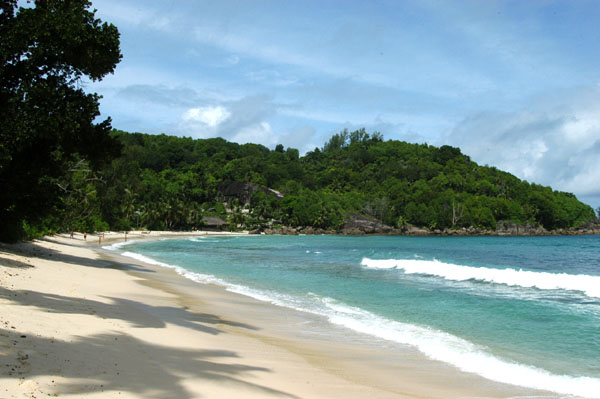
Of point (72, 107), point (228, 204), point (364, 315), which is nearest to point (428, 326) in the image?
point (364, 315)

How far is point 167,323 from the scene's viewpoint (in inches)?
376

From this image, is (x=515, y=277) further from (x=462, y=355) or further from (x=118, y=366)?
(x=118, y=366)

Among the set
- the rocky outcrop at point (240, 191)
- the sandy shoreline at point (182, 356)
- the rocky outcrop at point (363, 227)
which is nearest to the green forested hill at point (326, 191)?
the rocky outcrop at point (240, 191)

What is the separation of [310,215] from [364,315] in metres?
109

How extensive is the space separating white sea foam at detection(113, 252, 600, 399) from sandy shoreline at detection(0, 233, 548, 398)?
505 millimetres

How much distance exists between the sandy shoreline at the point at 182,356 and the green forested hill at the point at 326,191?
79429 mm

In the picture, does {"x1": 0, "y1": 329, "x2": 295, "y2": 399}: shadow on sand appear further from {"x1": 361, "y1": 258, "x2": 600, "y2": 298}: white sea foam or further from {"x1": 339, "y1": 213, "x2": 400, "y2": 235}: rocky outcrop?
{"x1": 339, "y1": 213, "x2": 400, "y2": 235}: rocky outcrop

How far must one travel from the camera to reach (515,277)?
71.7ft

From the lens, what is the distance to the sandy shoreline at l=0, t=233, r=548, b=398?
16.6ft

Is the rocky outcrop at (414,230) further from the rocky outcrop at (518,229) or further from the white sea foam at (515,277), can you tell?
the white sea foam at (515,277)

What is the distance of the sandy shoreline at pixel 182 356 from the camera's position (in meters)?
5.06

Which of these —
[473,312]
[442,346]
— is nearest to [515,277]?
[473,312]

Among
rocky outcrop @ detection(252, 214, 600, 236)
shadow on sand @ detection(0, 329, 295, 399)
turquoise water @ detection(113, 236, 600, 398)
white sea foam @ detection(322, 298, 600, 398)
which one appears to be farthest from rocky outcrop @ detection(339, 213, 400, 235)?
shadow on sand @ detection(0, 329, 295, 399)

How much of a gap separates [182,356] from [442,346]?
545 cm
